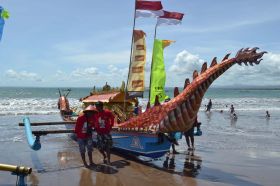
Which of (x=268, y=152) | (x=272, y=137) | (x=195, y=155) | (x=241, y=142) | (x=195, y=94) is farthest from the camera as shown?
(x=272, y=137)

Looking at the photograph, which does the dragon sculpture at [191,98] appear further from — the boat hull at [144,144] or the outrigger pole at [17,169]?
the outrigger pole at [17,169]

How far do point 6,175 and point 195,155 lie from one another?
Answer: 20.3 feet

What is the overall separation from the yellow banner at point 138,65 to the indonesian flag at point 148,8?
814 millimetres

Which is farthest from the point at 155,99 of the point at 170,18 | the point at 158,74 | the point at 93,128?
the point at 170,18

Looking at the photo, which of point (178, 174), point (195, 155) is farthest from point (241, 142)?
point (178, 174)

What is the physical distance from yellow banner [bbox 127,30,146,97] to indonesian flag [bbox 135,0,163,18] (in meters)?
0.81

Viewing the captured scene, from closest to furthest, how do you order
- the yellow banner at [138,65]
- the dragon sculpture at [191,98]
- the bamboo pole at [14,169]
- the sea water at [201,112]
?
the bamboo pole at [14,169]
the dragon sculpture at [191,98]
the yellow banner at [138,65]
the sea water at [201,112]

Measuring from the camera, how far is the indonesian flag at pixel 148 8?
13016 mm

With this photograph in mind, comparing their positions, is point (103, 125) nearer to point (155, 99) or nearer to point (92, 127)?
point (92, 127)

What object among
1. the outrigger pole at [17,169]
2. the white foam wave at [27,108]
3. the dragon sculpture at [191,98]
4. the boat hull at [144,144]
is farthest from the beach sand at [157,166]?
the white foam wave at [27,108]

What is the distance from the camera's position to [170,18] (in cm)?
1355

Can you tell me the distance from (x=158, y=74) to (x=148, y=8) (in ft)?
8.16

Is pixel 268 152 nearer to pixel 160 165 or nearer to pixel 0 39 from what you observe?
pixel 160 165

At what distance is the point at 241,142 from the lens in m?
15.4
